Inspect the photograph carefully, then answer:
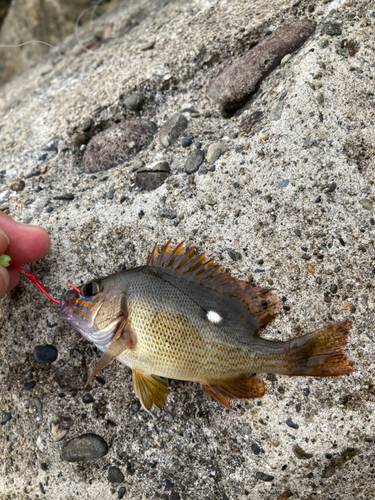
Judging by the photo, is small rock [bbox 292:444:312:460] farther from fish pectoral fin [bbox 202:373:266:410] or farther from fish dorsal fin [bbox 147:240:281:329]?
fish dorsal fin [bbox 147:240:281:329]

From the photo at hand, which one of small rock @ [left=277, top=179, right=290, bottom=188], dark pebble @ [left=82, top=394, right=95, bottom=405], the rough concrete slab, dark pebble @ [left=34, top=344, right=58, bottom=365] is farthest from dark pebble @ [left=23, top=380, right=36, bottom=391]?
small rock @ [left=277, top=179, right=290, bottom=188]

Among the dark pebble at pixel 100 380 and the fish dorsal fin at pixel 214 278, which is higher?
the fish dorsal fin at pixel 214 278

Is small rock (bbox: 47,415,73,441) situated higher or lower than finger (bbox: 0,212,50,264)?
lower

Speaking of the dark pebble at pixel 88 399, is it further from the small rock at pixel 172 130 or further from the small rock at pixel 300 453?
the small rock at pixel 172 130

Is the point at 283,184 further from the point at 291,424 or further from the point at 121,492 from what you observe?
the point at 121,492

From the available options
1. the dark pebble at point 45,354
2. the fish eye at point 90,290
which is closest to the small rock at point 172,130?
the fish eye at point 90,290

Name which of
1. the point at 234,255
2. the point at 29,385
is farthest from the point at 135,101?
the point at 29,385
